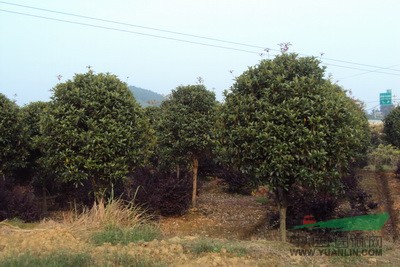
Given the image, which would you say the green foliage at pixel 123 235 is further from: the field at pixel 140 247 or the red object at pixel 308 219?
the red object at pixel 308 219

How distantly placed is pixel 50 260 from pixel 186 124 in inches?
244

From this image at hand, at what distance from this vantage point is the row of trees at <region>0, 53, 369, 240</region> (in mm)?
6207

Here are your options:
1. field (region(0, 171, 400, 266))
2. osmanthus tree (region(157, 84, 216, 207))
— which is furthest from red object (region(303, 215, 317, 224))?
osmanthus tree (region(157, 84, 216, 207))

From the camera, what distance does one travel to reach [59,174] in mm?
7965

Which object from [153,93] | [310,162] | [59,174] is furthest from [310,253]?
[153,93]

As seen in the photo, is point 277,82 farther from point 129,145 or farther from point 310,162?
point 129,145

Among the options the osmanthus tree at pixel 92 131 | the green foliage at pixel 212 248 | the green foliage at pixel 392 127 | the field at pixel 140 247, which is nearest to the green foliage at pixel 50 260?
the field at pixel 140 247

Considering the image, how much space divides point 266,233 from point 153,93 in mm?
61925

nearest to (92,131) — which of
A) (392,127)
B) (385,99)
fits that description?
(392,127)

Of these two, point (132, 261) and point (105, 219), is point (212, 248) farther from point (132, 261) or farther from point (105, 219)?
point (105, 219)

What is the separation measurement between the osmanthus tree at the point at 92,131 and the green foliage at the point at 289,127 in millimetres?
2025

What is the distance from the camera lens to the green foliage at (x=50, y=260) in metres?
4.01

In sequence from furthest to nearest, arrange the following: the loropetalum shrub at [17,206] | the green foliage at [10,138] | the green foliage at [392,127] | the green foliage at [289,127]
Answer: the green foliage at [392,127]
the green foliage at [10,138]
the loropetalum shrub at [17,206]
the green foliage at [289,127]

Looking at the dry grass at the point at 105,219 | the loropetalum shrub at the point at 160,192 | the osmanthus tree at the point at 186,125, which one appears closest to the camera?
the dry grass at the point at 105,219
